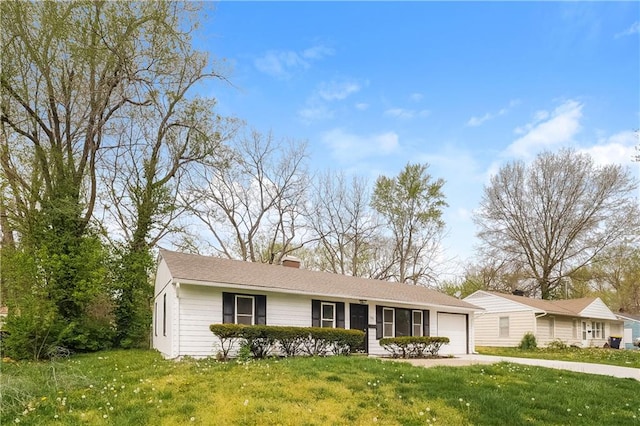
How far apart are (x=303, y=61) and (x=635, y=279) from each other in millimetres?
41793

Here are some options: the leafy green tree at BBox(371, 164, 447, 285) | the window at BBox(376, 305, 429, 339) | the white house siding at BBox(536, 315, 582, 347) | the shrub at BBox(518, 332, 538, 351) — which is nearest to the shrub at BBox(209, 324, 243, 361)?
the window at BBox(376, 305, 429, 339)

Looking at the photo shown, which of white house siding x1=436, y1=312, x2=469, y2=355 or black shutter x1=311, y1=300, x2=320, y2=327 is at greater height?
black shutter x1=311, y1=300, x2=320, y2=327

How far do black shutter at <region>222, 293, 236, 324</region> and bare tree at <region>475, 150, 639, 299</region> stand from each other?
91.8 ft

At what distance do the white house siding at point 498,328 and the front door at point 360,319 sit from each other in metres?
10.8

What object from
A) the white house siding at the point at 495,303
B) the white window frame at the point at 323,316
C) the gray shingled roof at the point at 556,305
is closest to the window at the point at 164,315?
the white window frame at the point at 323,316

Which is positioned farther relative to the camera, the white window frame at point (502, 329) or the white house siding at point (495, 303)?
the white window frame at point (502, 329)

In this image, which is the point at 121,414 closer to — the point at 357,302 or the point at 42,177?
the point at 357,302

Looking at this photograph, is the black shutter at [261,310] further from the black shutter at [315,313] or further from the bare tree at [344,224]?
the bare tree at [344,224]

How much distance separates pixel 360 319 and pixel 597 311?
2228 centimetres

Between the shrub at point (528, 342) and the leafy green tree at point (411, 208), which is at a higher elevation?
the leafy green tree at point (411, 208)

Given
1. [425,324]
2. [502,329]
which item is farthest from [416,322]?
[502,329]

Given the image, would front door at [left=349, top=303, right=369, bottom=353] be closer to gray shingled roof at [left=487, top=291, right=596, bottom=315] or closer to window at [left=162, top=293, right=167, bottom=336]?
window at [left=162, top=293, right=167, bottom=336]

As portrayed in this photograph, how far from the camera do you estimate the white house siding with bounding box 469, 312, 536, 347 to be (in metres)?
26.8

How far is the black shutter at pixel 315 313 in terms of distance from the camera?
16547 mm
